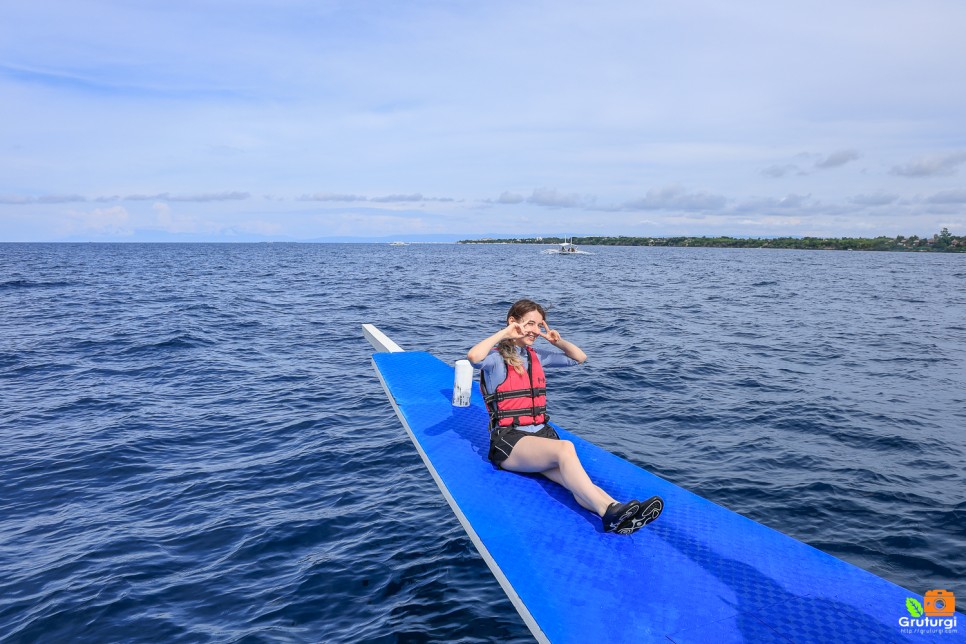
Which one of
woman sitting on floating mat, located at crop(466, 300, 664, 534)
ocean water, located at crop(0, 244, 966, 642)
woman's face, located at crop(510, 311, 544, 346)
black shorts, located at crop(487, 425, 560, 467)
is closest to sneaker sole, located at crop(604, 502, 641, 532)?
woman sitting on floating mat, located at crop(466, 300, 664, 534)

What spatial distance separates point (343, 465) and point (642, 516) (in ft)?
19.5

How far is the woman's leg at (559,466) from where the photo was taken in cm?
523

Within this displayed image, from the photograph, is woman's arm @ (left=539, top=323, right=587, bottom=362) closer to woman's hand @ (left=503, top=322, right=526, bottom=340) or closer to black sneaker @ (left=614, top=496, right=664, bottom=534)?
woman's hand @ (left=503, top=322, right=526, bottom=340)

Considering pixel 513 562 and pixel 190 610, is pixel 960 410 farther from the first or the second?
pixel 190 610

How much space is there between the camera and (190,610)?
5.81 meters

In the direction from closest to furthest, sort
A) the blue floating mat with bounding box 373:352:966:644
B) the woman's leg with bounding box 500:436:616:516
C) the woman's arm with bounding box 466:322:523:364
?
the blue floating mat with bounding box 373:352:966:644, the woman's leg with bounding box 500:436:616:516, the woman's arm with bounding box 466:322:523:364

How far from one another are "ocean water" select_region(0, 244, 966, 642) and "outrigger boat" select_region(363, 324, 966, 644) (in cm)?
132

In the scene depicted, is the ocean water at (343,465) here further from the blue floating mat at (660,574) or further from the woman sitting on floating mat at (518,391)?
the woman sitting on floating mat at (518,391)

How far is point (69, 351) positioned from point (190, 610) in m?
15.6

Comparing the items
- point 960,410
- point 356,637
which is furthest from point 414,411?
point 960,410

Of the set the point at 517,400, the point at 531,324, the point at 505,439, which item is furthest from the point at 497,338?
the point at 505,439

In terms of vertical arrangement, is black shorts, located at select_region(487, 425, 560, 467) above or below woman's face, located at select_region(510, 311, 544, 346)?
below

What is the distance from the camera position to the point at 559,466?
18.2ft

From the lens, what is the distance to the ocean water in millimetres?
6020
